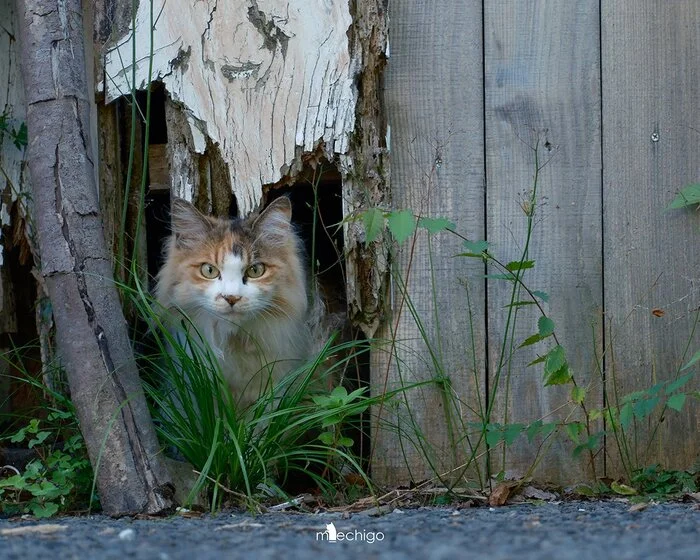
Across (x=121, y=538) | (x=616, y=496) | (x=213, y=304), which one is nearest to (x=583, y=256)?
(x=616, y=496)

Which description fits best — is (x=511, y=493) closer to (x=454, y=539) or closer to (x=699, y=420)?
(x=699, y=420)

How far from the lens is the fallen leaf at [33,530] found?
2.14 meters

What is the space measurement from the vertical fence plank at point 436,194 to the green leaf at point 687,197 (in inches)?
27.1

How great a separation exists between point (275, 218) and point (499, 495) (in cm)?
129

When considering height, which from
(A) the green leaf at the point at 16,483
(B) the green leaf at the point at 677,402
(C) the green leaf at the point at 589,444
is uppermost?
(B) the green leaf at the point at 677,402

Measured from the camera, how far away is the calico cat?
3283mm

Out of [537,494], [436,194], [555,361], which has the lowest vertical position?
[537,494]

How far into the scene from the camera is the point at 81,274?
274 cm

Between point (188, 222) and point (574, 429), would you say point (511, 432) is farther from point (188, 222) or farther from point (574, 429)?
point (188, 222)

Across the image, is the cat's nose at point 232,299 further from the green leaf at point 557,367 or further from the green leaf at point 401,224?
the green leaf at point 557,367

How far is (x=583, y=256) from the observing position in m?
3.28

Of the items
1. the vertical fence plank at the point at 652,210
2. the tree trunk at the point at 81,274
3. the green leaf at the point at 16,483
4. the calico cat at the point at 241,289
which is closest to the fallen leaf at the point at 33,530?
the tree trunk at the point at 81,274

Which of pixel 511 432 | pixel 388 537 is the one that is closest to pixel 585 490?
pixel 511 432

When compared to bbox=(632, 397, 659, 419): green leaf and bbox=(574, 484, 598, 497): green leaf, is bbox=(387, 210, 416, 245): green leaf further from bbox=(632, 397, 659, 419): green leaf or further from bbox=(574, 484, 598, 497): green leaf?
bbox=(574, 484, 598, 497): green leaf
